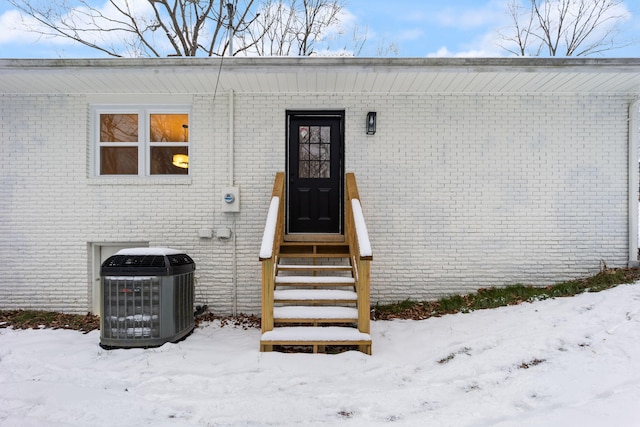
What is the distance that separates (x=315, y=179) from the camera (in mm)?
6078

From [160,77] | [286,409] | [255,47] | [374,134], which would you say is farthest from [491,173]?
[255,47]

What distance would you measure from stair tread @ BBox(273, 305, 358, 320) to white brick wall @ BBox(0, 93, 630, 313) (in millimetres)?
1508

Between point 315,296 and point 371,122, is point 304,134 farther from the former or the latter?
point 315,296

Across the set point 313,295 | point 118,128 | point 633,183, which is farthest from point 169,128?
point 633,183

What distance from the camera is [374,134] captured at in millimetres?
5789

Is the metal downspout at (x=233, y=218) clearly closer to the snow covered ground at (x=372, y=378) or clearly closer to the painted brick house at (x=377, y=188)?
the painted brick house at (x=377, y=188)

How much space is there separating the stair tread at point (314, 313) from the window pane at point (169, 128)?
10.8 ft

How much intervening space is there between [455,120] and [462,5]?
11191 mm

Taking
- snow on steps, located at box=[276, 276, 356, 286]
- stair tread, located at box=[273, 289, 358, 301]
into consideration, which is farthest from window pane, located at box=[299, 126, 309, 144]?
stair tread, located at box=[273, 289, 358, 301]

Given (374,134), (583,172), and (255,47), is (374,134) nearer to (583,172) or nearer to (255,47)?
(583,172)

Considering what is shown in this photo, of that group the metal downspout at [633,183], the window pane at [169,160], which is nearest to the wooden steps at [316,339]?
the window pane at [169,160]

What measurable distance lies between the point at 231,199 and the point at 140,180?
151 centimetres

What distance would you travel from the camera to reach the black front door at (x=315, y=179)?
604 cm

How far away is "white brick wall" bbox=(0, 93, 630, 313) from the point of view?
18.7ft
